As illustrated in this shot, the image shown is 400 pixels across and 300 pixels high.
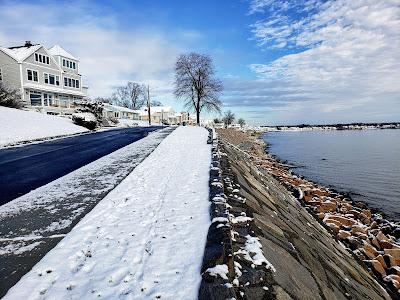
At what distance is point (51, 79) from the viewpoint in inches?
1586

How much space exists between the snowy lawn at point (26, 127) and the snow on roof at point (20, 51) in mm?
15007

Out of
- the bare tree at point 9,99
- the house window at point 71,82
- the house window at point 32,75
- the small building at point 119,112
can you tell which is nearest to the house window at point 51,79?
the house window at point 32,75

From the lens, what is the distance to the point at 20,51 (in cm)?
3712

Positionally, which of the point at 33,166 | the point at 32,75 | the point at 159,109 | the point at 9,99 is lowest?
the point at 33,166

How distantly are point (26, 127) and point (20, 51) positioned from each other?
890 inches

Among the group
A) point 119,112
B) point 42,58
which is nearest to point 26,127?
point 42,58

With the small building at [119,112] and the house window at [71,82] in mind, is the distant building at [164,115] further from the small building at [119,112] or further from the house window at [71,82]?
the house window at [71,82]

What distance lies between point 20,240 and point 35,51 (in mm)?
39575

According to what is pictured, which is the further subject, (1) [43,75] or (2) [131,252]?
(1) [43,75]

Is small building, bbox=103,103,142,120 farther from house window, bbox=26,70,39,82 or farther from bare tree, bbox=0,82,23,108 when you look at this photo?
bare tree, bbox=0,82,23,108

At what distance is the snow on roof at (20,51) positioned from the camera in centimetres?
3469

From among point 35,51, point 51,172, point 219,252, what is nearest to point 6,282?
point 219,252

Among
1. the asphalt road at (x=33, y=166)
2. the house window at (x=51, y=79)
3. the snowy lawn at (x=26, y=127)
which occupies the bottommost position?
the asphalt road at (x=33, y=166)

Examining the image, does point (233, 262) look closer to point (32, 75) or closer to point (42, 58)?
point (32, 75)
